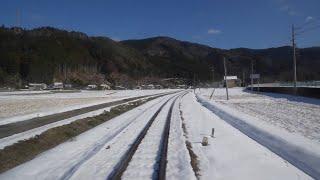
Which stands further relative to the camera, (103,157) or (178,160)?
(103,157)

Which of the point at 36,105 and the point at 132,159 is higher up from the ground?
the point at 132,159

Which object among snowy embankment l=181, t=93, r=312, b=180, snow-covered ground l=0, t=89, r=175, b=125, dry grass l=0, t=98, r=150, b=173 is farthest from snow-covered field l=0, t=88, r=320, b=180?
snow-covered ground l=0, t=89, r=175, b=125

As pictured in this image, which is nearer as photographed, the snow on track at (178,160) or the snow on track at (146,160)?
the snow on track at (178,160)

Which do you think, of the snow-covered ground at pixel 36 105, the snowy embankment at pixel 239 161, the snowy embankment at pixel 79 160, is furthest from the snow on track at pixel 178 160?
the snow-covered ground at pixel 36 105

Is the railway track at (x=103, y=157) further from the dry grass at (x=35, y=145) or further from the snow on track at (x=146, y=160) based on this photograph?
the dry grass at (x=35, y=145)

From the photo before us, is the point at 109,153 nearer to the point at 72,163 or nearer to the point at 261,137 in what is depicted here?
the point at 72,163

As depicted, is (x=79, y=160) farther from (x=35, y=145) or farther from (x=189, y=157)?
(x=35, y=145)

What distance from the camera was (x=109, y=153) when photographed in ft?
49.0

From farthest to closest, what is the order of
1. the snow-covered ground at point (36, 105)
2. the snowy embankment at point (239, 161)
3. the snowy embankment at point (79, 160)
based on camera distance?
the snow-covered ground at point (36, 105) → the snowy embankment at point (79, 160) → the snowy embankment at point (239, 161)

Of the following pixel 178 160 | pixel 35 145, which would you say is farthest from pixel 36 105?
pixel 178 160

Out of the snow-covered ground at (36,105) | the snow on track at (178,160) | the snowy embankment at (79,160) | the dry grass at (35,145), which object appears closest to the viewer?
the snow on track at (178,160)

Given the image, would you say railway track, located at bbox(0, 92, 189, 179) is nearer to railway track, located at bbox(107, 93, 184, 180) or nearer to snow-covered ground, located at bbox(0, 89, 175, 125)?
railway track, located at bbox(107, 93, 184, 180)

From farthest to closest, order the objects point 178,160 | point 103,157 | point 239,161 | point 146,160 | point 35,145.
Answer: point 35,145, point 103,157, point 146,160, point 178,160, point 239,161

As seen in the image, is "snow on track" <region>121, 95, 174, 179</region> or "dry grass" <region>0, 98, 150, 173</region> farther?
"dry grass" <region>0, 98, 150, 173</region>
